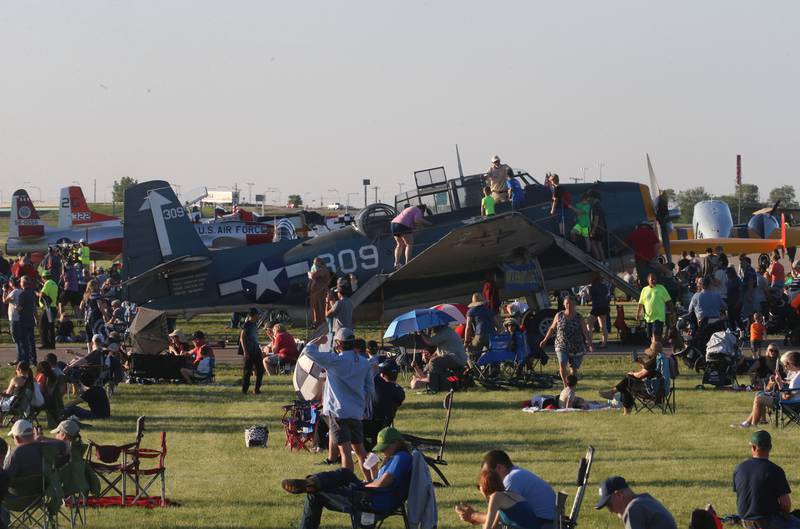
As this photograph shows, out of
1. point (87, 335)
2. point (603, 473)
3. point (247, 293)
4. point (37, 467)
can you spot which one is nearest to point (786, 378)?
point (603, 473)

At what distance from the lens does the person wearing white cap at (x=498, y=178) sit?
21203 millimetres

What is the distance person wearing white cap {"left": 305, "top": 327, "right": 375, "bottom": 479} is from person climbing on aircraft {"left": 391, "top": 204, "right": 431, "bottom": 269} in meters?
10.2

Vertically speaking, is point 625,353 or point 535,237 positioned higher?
point 535,237

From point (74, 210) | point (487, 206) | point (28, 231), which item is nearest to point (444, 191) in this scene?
point (487, 206)

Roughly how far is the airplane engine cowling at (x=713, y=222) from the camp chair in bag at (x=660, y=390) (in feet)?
116

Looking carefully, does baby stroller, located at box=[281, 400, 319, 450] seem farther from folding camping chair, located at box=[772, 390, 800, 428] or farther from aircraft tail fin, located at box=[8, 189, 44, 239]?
aircraft tail fin, located at box=[8, 189, 44, 239]

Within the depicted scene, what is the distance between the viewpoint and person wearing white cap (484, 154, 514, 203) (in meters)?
21.2

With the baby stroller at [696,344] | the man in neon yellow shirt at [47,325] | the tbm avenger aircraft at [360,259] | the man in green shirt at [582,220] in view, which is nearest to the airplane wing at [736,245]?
the tbm avenger aircraft at [360,259]

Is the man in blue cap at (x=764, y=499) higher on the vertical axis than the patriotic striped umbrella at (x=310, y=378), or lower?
lower

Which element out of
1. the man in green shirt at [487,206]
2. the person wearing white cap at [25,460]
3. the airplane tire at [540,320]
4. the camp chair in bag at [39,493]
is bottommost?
the camp chair in bag at [39,493]

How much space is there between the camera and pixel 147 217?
70.5 ft

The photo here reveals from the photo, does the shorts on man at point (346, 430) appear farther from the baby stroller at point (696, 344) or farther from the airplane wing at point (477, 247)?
the airplane wing at point (477, 247)

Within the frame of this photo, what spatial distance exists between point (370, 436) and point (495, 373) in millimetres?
5075

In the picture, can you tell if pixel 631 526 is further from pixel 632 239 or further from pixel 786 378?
pixel 632 239
